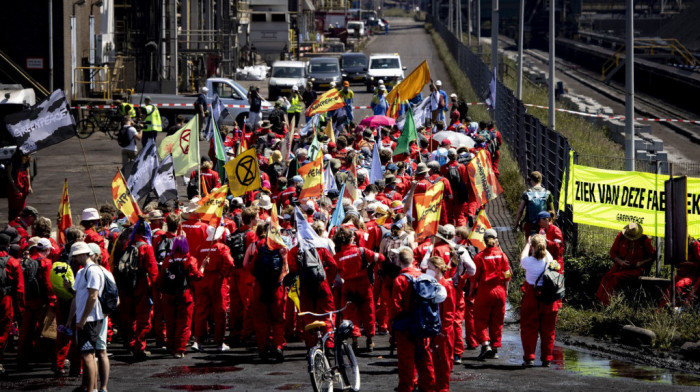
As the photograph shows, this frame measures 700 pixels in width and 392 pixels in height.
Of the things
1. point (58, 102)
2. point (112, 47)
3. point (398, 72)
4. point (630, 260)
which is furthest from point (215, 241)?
point (398, 72)

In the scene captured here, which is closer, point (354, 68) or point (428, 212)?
point (428, 212)

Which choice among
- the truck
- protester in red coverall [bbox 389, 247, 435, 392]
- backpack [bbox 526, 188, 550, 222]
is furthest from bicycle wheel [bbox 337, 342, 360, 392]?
the truck

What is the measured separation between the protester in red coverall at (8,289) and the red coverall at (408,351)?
174 inches

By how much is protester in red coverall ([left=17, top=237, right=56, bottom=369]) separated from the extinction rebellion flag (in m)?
4.23

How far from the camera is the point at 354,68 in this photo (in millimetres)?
55500

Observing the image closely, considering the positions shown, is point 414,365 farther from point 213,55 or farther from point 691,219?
point 213,55

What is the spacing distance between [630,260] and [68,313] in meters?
7.76

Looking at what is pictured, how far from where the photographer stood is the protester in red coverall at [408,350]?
11.6 metres

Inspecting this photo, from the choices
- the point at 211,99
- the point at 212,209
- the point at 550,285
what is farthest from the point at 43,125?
the point at 211,99

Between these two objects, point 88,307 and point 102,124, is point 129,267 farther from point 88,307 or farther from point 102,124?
point 102,124

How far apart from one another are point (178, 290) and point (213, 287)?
2.40 ft

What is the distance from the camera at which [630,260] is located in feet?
53.6

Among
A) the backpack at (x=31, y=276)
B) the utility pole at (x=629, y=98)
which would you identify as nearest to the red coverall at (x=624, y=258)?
the utility pole at (x=629, y=98)

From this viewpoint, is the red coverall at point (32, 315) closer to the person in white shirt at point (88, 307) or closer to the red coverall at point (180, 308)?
the red coverall at point (180, 308)
